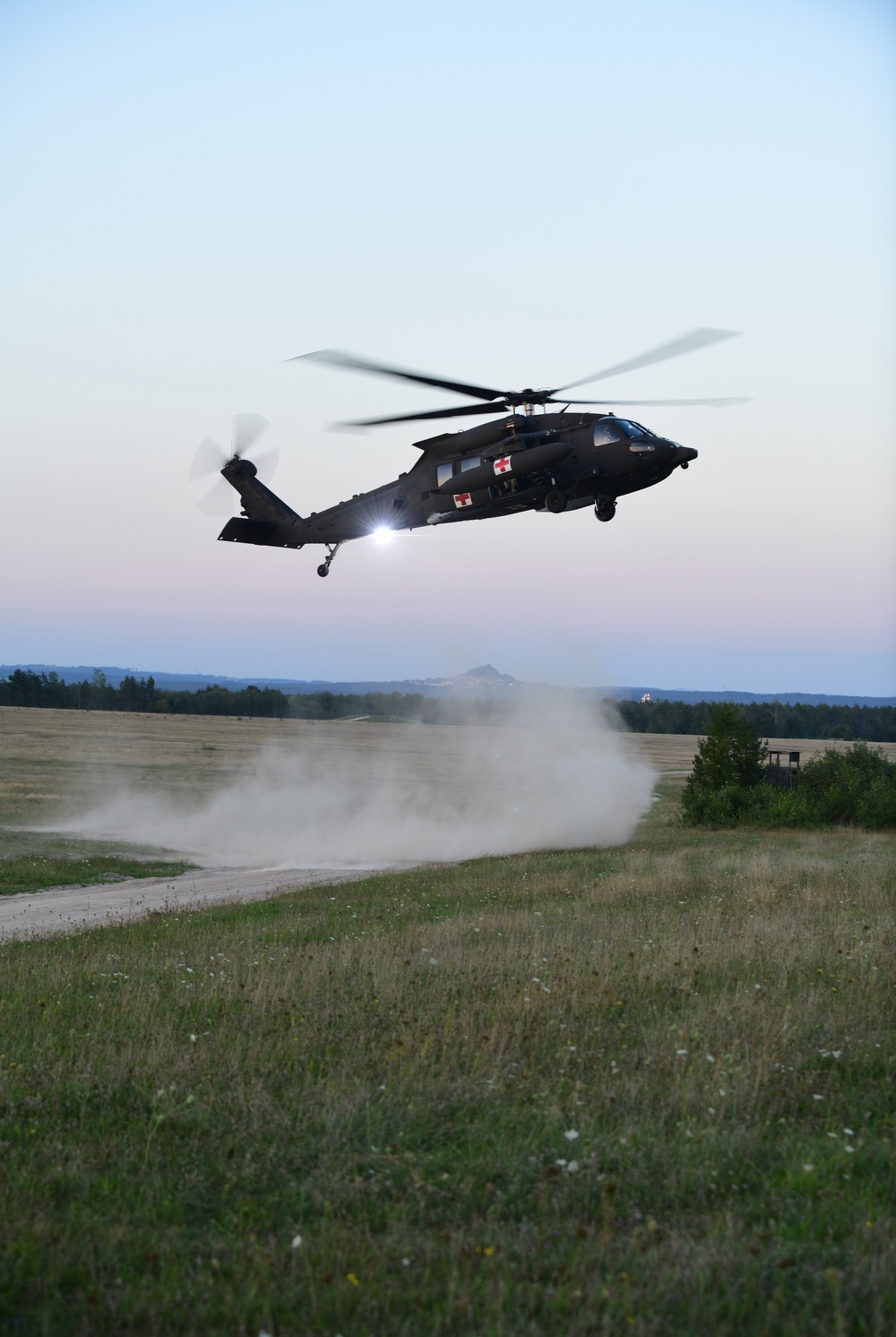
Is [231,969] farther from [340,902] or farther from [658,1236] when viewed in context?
[340,902]

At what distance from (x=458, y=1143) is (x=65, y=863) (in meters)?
31.7

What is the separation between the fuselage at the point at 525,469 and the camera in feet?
70.9

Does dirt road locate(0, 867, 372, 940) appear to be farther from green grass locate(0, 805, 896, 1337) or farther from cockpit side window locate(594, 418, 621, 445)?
cockpit side window locate(594, 418, 621, 445)

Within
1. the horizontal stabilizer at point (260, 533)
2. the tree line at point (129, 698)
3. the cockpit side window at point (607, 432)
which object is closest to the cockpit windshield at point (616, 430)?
the cockpit side window at point (607, 432)

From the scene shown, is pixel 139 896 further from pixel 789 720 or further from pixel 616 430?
pixel 789 720

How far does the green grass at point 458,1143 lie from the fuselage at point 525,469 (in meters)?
11.1


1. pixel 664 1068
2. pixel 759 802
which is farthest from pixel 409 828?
pixel 664 1068

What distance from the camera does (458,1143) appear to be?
24.2 ft

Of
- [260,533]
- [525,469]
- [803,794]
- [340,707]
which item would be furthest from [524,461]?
[340,707]

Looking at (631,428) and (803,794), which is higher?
(631,428)

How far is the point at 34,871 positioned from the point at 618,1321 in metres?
31.0

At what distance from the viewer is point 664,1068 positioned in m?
8.53

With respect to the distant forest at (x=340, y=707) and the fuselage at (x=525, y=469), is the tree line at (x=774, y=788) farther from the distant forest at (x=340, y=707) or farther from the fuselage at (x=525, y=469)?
the distant forest at (x=340, y=707)

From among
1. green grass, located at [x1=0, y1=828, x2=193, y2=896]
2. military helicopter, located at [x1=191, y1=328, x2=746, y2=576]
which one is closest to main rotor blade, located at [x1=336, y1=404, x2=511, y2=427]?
military helicopter, located at [x1=191, y1=328, x2=746, y2=576]
